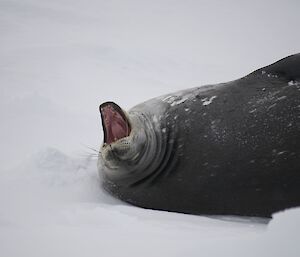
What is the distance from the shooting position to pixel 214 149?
8.82 feet

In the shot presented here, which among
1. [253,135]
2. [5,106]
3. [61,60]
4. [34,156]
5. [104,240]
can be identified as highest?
[61,60]

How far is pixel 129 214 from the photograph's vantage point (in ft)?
7.50

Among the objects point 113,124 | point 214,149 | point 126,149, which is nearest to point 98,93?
point 113,124

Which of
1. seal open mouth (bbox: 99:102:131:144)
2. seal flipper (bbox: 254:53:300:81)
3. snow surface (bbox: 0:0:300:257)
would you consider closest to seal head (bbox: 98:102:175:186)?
seal open mouth (bbox: 99:102:131:144)

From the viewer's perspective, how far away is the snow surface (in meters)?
1.73

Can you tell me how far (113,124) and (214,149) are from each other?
2.27 feet

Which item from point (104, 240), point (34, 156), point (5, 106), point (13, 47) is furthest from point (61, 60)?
point (104, 240)

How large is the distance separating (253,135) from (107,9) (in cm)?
797

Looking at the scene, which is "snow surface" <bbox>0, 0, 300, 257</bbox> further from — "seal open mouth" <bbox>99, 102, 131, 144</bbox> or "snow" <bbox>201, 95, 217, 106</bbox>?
"snow" <bbox>201, 95, 217, 106</bbox>

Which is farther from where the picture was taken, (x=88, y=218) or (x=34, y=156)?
(x=34, y=156)

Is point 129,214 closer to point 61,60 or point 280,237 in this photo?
point 280,237

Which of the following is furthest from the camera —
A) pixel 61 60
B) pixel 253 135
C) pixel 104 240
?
pixel 61 60

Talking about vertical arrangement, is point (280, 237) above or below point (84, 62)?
below

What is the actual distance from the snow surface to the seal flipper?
3.90 ft
